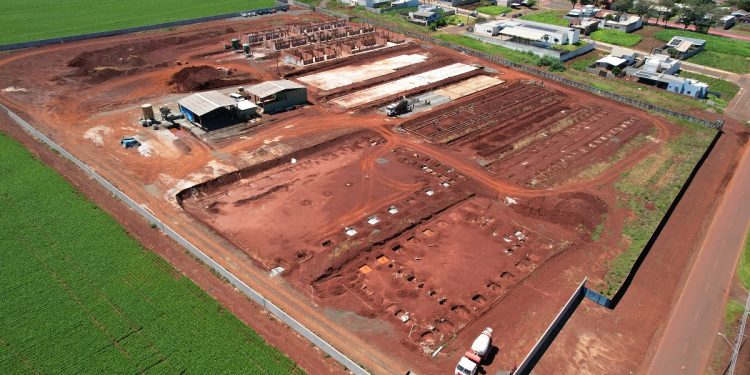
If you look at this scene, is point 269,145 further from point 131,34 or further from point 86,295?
point 131,34

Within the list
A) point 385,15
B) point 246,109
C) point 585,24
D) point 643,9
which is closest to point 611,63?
point 585,24

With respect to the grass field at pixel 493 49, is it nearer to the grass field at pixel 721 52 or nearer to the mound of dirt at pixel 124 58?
the grass field at pixel 721 52

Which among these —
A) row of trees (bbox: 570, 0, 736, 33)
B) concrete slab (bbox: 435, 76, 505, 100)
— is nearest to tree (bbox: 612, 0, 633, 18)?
row of trees (bbox: 570, 0, 736, 33)

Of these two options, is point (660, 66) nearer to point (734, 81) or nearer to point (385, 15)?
point (734, 81)

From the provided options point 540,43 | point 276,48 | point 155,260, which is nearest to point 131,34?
point 276,48

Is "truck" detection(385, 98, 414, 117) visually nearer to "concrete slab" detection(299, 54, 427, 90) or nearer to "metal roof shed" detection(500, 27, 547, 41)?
"concrete slab" detection(299, 54, 427, 90)
